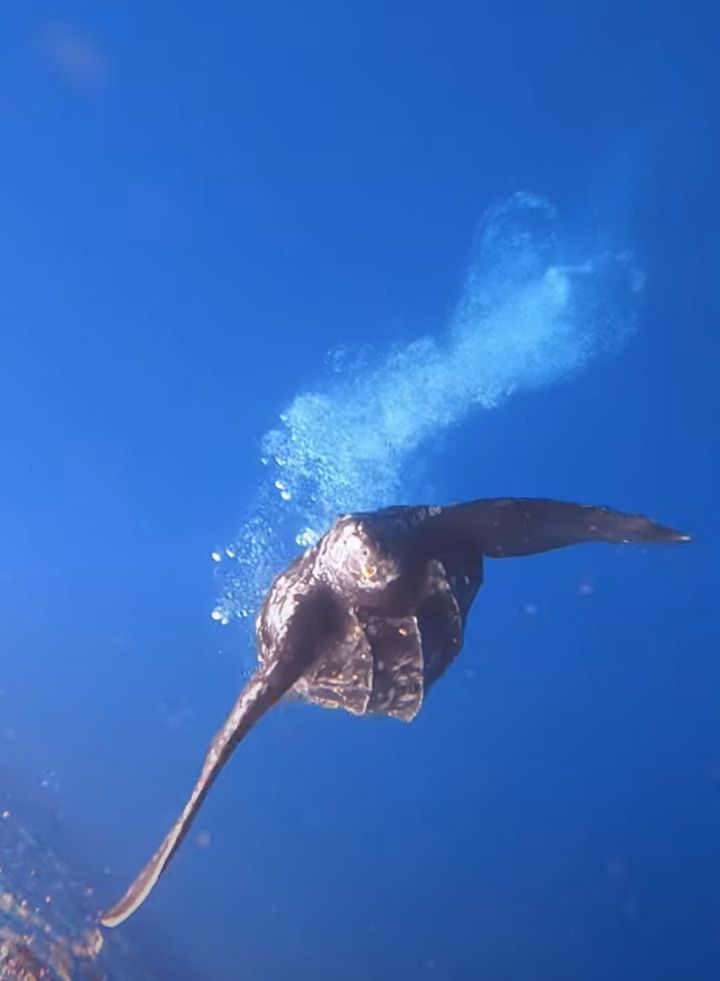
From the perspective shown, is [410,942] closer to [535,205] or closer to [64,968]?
[64,968]

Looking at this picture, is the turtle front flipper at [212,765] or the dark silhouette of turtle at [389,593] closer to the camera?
the turtle front flipper at [212,765]

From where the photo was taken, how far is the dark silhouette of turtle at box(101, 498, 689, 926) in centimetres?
549

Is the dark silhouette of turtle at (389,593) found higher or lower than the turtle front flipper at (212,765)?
higher

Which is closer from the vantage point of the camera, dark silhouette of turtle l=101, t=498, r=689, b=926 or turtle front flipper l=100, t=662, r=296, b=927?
turtle front flipper l=100, t=662, r=296, b=927

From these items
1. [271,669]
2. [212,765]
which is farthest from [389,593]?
[212,765]

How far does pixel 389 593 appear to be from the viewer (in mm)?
5656

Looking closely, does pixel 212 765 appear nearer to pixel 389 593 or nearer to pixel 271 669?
pixel 271 669

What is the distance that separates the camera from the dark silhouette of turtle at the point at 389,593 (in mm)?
5490

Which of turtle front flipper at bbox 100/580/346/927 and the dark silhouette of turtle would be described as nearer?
turtle front flipper at bbox 100/580/346/927

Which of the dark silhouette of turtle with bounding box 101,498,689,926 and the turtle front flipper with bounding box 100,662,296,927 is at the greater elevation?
the dark silhouette of turtle with bounding box 101,498,689,926

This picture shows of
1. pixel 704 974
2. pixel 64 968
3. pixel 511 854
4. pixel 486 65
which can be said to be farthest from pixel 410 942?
pixel 486 65

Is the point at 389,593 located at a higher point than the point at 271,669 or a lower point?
higher

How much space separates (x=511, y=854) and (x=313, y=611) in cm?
3087

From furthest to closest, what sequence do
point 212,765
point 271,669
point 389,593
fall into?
point 389,593
point 271,669
point 212,765
